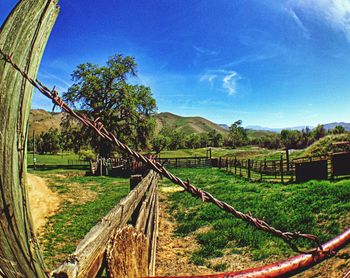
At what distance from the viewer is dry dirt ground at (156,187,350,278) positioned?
3938 mm

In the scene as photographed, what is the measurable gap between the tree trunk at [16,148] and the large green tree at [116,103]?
1312 inches

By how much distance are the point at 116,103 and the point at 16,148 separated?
35394 millimetres

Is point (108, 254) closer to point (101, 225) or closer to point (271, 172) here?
point (101, 225)

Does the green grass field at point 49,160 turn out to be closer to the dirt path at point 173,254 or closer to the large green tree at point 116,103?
the large green tree at point 116,103

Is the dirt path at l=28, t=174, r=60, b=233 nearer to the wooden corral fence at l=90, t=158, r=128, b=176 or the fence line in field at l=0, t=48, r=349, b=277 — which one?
the fence line in field at l=0, t=48, r=349, b=277

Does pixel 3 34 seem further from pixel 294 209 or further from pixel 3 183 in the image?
pixel 294 209

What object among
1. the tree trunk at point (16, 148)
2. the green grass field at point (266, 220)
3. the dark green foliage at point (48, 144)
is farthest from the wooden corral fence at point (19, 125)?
the dark green foliage at point (48, 144)

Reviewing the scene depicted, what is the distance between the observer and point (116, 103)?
116 ft

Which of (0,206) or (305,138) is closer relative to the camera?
(0,206)

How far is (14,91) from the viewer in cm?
101

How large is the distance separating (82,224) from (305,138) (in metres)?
88.3

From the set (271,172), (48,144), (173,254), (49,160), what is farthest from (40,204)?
(48,144)

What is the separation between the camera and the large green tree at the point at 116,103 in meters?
34.2

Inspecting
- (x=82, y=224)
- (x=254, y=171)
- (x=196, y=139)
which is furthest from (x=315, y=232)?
(x=196, y=139)
